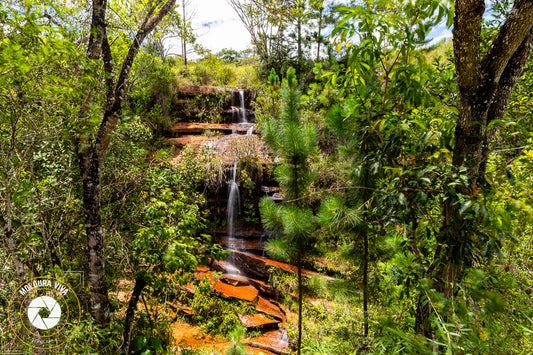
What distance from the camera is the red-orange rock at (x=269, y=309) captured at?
5.84 m

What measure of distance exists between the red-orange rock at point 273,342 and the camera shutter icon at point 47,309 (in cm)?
346

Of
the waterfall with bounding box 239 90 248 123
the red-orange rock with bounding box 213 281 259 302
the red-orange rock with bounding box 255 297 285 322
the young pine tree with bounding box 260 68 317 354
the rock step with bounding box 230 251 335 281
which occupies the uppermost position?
the waterfall with bounding box 239 90 248 123

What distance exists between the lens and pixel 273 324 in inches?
218

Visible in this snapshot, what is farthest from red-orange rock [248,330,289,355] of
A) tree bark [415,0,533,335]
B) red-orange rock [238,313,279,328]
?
tree bark [415,0,533,335]

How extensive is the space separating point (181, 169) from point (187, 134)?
687 centimetres

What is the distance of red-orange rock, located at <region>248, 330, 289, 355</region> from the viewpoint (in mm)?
4777

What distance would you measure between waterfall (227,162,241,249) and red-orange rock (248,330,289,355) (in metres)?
3.31

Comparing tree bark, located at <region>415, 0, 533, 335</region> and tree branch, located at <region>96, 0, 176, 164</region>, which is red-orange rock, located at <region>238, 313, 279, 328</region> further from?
tree bark, located at <region>415, 0, 533, 335</region>

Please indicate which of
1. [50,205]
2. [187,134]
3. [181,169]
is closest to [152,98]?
[187,134]

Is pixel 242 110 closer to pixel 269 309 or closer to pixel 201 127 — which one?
pixel 201 127

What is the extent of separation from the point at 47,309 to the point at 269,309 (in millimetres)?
4675

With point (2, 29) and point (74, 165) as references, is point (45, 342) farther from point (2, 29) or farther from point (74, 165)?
point (2, 29)

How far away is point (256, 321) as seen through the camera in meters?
5.53

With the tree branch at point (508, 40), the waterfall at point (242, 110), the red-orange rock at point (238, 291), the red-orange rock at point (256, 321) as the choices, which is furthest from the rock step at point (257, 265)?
the waterfall at point (242, 110)
